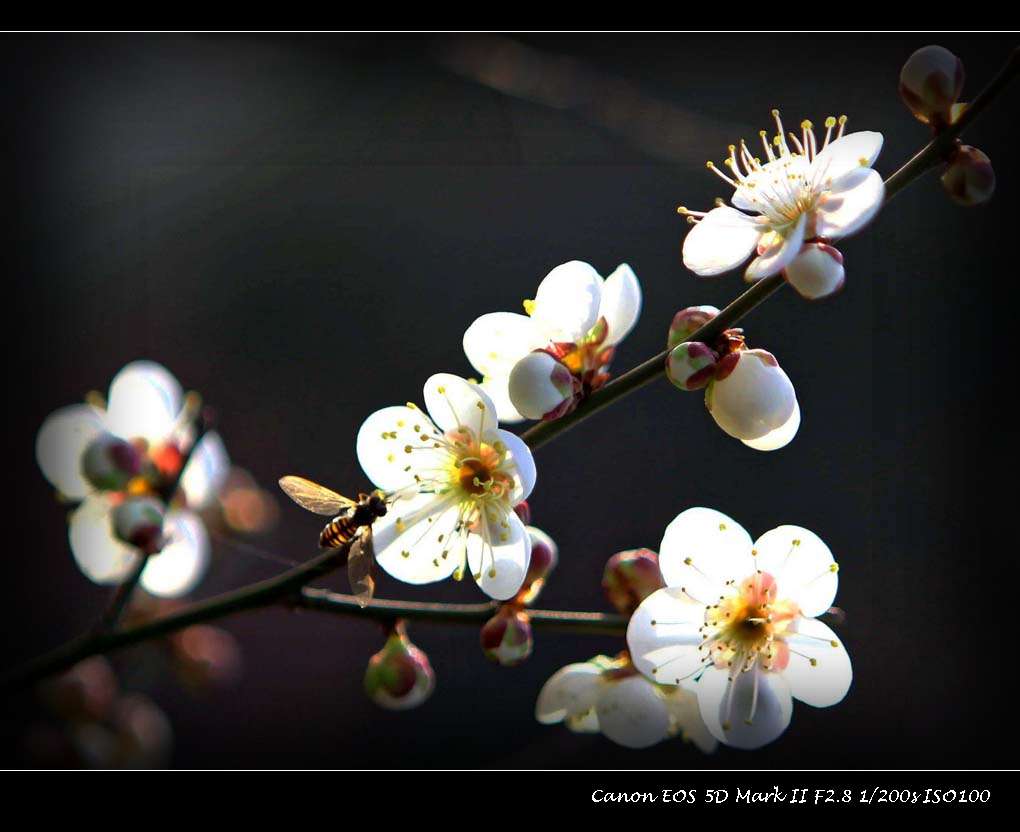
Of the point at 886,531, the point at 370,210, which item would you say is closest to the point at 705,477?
the point at 886,531

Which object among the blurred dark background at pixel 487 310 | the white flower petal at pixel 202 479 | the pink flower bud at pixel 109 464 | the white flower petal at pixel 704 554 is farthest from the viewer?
the blurred dark background at pixel 487 310

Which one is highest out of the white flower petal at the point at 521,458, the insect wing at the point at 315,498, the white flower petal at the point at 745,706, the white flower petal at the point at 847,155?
the white flower petal at the point at 847,155

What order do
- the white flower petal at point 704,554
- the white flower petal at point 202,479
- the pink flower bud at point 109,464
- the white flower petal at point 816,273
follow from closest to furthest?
the white flower petal at point 816,273 < the white flower petal at point 704,554 < the pink flower bud at point 109,464 < the white flower petal at point 202,479

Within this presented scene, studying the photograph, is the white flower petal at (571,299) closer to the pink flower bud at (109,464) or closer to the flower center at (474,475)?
the flower center at (474,475)

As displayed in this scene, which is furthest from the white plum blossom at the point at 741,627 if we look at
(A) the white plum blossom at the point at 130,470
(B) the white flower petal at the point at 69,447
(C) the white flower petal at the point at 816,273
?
(B) the white flower petal at the point at 69,447

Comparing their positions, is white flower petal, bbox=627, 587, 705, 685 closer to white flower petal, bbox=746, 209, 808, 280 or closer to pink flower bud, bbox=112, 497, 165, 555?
white flower petal, bbox=746, 209, 808, 280

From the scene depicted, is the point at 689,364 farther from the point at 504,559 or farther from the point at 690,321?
the point at 504,559
